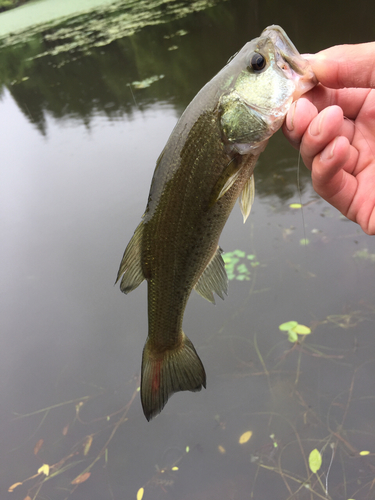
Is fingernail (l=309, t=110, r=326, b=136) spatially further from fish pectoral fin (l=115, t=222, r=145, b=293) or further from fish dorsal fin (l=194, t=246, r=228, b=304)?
fish pectoral fin (l=115, t=222, r=145, b=293)

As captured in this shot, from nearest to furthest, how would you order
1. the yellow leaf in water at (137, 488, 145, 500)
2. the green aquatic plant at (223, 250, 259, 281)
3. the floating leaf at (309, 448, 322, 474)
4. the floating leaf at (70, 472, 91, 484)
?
the floating leaf at (309, 448, 322, 474) → the yellow leaf in water at (137, 488, 145, 500) → the floating leaf at (70, 472, 91, 484) → the green aquatic plant at (223, 250, 259, 281)

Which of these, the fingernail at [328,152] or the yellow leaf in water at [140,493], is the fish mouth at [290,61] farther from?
the yellow leaf in water at [140,493]

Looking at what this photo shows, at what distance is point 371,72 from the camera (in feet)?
5.20

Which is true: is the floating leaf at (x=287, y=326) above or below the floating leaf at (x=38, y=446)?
above

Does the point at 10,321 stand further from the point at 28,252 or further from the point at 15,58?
the point at 15,58

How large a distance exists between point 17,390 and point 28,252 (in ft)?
5.80

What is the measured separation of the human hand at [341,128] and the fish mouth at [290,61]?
7cm

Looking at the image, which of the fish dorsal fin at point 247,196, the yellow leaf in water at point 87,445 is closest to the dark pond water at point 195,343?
the yellow leaf in water at point 87,445

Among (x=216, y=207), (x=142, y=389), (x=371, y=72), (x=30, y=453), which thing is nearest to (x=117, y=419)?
(x=30, y=453)

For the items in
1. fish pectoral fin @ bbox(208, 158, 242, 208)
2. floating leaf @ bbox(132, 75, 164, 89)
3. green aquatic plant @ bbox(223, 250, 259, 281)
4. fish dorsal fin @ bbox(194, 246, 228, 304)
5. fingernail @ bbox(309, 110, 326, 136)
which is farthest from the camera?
floating leaf @ bbox(132, 75, 164, 89)

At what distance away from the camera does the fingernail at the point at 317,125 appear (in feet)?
4.62

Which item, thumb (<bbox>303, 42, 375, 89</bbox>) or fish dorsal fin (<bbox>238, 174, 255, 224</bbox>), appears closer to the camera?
thumb (<bbox>303, 42, 375, 89</bbox>)

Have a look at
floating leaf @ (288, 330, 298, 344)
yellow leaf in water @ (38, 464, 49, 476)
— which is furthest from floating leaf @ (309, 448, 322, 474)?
yellow leaf in water @ (38, 464, 49, 476)

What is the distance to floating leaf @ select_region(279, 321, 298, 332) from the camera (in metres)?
2.96
